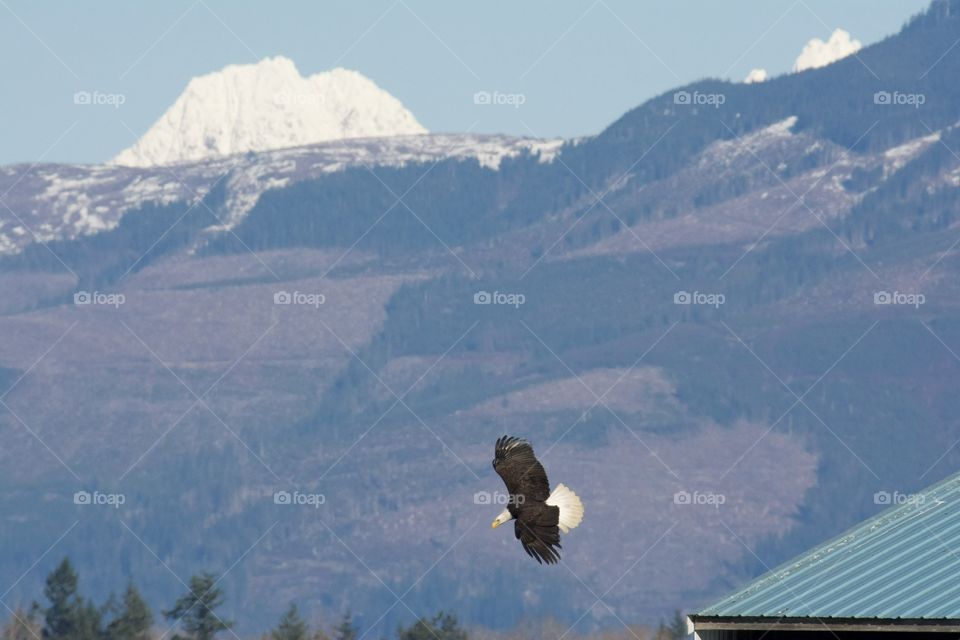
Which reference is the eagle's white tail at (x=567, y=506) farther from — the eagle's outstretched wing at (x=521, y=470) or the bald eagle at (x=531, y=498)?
the eagle's outstretched wing at (x=521, y=470)

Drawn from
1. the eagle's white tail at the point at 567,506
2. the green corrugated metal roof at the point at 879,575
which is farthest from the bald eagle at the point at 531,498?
the green corrugated metal roof at the point at 879,575

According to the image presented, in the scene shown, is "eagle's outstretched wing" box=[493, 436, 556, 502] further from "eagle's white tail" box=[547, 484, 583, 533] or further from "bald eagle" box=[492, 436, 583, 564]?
"eagle's white tail" box=[547, 484, 583, 533]

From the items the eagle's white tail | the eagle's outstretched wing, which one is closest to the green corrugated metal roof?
the eagle's white tail

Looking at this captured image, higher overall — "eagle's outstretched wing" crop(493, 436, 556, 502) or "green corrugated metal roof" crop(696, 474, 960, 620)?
"eagle's outstretched wing" crop(493, 436, 556, 502)

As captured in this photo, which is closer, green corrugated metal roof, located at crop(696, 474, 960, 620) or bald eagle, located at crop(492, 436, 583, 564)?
green corrugated metal roof, located at crop(696, 474, 960, 620)

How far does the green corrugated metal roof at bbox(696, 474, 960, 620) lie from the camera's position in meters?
50.1

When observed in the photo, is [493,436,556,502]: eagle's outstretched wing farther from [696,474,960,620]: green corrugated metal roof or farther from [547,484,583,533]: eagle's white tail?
[696,474,960,620]: green corrugated metal roof

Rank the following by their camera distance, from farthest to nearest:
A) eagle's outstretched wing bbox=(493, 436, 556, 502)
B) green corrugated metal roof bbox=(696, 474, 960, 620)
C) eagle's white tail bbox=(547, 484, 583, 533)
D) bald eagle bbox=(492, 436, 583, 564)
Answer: eagle's outstretched wing bbox=(493, 436, 556, 502) → bald eagle bbox=(492, 436, 583, 564) → eagle's white tail bbox=(547, 484, 583, 533) → green corrugated metal roof bbox=(696, 474, 960, 620)

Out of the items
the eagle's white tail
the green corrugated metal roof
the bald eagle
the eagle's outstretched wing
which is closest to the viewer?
the green corrugated metal roof

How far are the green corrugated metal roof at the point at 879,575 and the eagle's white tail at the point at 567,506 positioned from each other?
3.25m

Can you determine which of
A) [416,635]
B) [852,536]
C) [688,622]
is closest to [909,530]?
[852,536]

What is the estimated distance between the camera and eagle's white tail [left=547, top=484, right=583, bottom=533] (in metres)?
51.8

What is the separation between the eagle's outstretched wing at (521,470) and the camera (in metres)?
52.9

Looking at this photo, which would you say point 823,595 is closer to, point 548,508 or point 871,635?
point 871,635
